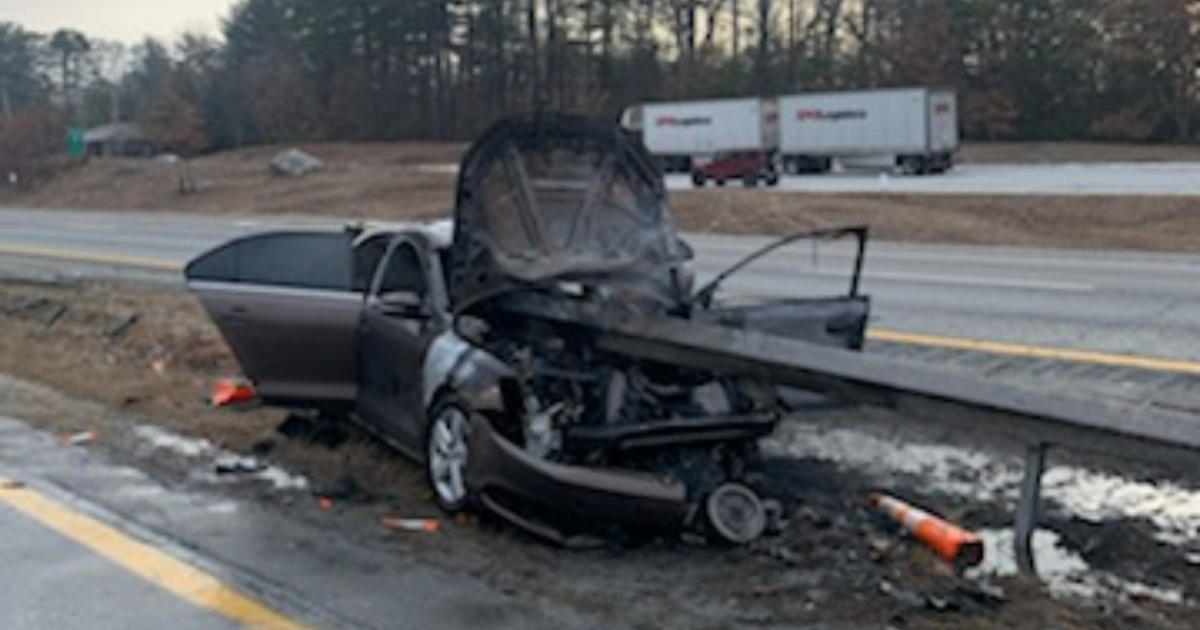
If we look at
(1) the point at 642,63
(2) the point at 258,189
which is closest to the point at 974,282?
(2) the point at 258,189

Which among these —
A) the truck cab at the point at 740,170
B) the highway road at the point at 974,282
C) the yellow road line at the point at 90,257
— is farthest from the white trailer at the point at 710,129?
the yellow road line at the point at 90,257

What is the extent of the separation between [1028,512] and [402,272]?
3.75 meters

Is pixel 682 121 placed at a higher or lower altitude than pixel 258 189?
higher

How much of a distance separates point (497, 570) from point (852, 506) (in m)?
1.88

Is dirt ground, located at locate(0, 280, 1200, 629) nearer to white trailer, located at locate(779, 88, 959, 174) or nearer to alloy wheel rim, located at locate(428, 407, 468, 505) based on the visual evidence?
alloy wheel rim, located at locate(428, 407, 468, 505)

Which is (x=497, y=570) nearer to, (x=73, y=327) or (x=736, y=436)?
(x=736, y=436)

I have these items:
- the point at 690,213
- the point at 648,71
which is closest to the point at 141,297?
the point at 690,213

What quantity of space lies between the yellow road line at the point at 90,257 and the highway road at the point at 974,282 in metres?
0.03

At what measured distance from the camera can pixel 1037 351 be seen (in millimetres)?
10828

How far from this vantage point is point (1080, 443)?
5.19 m

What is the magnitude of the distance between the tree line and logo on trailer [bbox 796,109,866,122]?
49.0 feet

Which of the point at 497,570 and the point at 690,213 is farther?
the point at 690,213

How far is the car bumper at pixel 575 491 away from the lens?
5941 mm

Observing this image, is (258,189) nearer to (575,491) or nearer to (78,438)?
(78,438)
